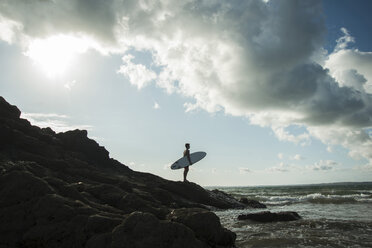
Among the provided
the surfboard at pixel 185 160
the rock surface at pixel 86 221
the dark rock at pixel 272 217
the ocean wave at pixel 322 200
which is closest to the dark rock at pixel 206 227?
the rock surface at pixel 86 221

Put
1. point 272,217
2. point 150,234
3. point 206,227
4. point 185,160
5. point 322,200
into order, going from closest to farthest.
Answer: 1. point 150,234
2. point 206,227
3. point 272,217
4. point 185,160
5. point 322,200

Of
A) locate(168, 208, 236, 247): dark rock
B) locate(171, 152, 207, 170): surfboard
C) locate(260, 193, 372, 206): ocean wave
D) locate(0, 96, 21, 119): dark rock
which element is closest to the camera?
locate(168, 208, 236, 247): dark rock

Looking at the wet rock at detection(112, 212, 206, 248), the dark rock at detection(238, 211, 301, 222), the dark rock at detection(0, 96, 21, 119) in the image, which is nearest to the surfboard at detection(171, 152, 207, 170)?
the dark rock at detection(238, 211, 301, 222)

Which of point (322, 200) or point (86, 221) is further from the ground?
point (86, 221)

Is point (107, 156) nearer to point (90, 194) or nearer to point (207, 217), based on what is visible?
point (90, 194)

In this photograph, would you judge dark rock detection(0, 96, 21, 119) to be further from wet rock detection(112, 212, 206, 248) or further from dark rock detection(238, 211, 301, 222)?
dark rock detection(238, 211, 301, 222)

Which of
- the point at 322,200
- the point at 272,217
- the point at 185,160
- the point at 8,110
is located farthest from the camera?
the point at 322,200

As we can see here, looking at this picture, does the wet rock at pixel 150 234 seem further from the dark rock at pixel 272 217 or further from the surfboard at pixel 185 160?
the surfboard at pixel 185 160

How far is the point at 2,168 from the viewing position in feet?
29.6

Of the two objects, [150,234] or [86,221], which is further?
[86,221]

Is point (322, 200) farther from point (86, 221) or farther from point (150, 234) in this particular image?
point (86, 221)

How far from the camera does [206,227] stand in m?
6.39

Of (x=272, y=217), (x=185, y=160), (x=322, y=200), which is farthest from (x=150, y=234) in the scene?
(x=322, y=200)

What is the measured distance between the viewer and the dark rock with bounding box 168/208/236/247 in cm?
629
